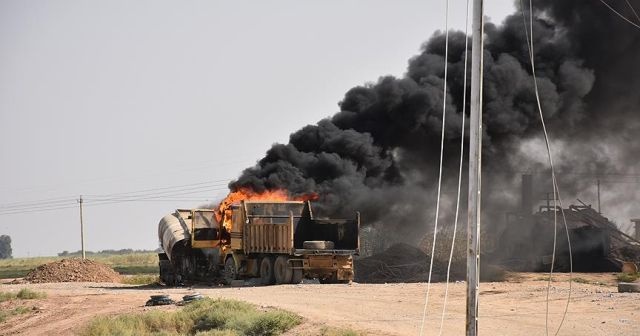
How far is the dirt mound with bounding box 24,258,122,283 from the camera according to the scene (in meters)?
42.7

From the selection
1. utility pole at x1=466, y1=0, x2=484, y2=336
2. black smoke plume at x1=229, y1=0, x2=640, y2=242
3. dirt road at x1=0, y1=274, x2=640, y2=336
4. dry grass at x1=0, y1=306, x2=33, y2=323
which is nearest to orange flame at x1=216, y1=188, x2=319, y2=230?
black smoke plume at x1=229, y1=0, x2=640, y2=242

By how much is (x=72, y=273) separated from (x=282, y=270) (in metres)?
14.3

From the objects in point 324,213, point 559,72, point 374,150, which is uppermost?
point 559,72

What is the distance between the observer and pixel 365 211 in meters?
42.2

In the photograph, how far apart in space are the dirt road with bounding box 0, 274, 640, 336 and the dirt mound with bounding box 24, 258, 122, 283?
801 cm

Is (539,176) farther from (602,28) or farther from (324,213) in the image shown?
(324,213)

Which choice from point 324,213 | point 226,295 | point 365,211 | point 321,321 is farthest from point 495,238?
point 321,321

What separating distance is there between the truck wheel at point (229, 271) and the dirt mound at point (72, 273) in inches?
399

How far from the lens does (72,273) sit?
4328 centimetres

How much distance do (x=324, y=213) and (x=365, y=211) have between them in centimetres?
403

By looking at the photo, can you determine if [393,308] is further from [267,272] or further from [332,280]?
[267,272]

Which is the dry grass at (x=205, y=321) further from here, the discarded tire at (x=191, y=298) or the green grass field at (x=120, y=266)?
the green grass field at (x=120, y=266)

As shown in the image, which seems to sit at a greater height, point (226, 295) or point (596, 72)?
point (596, 72)

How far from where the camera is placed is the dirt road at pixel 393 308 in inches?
773
